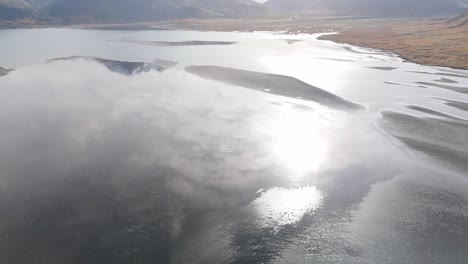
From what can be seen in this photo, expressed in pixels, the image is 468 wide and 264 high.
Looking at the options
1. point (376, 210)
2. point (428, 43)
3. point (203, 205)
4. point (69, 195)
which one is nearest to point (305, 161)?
point (376, 210)

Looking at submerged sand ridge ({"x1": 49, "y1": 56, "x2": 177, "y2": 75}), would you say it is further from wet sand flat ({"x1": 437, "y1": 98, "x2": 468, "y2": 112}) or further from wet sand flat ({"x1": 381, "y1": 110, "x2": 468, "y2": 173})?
wet sand flat ({"x1": 437, "y1": 98, "x2": 468, "y2": 112})

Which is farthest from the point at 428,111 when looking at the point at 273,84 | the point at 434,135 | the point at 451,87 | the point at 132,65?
the point at 132,65

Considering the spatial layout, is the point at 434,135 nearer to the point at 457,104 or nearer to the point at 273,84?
the point at 457,104

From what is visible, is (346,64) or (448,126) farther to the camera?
(346,64)

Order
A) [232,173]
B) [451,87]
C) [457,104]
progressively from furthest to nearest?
[451,87] < [457,104] < [232,173]

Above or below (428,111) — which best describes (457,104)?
above

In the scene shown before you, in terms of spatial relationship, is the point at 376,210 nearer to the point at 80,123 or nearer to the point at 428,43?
the point at 80,123
